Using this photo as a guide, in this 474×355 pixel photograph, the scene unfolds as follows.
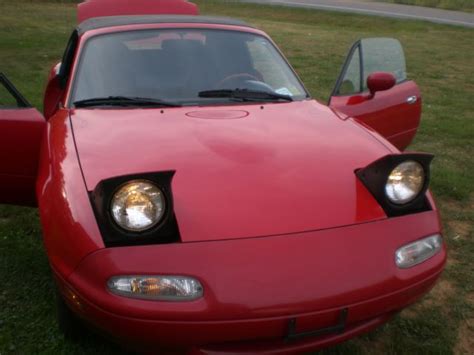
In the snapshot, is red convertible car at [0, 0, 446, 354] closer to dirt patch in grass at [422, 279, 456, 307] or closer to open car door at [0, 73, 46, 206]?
open car door at [0, 73, 46, 206]

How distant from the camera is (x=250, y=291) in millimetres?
1877

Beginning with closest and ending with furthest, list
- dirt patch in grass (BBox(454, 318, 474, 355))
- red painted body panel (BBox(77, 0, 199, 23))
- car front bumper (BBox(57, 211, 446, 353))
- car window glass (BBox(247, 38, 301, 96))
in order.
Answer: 1. car front bumper (BBox(57, 211, 446, 353))
2. dirt patch in grass (BBox(454, 318, 474, 355))
3. car window glass (BBox(247, 38, 301, 96))
4. red painted body panel (BBox(77, 0, 199, 23))

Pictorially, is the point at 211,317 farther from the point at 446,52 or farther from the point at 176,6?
the point at 446,52

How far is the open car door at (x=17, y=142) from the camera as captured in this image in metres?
3.07

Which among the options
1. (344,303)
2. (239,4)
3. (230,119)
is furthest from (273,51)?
(239,4)

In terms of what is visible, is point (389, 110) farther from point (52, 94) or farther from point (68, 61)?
point (52, 94)

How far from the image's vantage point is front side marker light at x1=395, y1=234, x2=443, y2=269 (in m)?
2.12

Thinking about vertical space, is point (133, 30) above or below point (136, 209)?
above

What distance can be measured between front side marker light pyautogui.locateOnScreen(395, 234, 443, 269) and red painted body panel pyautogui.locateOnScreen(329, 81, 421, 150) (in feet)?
4.37

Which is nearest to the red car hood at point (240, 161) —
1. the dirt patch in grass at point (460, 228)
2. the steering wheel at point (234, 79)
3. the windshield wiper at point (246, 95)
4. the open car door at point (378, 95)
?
the windshield wiper at point (246, 95)

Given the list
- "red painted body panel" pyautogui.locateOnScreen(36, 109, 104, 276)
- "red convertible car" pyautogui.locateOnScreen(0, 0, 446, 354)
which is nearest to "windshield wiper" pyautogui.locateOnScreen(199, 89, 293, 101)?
"red convertible car" pyautogui.locateOnScreen(0, 0, 446, 354)

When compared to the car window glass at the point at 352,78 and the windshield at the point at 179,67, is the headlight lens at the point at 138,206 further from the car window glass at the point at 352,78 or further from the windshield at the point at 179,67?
the car window glass at the point at 352,78

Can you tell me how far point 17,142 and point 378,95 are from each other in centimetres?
230

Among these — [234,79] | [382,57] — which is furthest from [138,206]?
[382,57]
